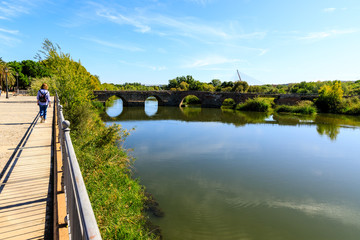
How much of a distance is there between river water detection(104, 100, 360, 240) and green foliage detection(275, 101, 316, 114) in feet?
80.6

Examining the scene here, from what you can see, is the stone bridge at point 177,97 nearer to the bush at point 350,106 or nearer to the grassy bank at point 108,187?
the bush at point 350,106

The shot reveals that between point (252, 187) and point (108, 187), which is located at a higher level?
point (108, 187)

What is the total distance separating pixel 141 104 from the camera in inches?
2165

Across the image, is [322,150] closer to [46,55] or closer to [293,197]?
[293,197]

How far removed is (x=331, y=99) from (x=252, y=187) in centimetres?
4427

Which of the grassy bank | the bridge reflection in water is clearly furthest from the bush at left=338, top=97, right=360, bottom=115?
the grassy bank

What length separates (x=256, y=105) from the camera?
47125 mm

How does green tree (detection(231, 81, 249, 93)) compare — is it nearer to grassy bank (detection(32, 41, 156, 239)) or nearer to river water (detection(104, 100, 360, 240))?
river water (detection(104, 100, 360, 240))

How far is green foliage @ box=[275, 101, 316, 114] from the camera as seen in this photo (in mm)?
42531

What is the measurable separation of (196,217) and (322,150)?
14580 mm

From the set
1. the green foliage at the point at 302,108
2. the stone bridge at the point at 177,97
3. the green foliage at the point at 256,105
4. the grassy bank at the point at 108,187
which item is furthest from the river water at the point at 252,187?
the stone bridge at the point at 177,97

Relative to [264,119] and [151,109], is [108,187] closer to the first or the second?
[264,119]

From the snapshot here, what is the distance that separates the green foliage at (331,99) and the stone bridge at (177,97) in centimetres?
337

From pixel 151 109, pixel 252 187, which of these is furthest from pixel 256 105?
pixel 252 187
